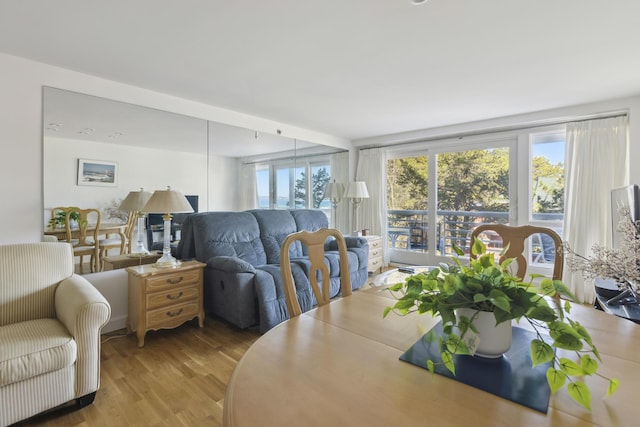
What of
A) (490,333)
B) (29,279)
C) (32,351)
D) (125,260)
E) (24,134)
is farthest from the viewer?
(125,260)

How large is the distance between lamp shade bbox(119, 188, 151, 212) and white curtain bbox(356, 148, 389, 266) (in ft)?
12.1

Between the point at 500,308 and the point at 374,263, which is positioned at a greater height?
the point at 500,308

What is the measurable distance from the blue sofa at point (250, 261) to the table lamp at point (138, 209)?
0.39 m

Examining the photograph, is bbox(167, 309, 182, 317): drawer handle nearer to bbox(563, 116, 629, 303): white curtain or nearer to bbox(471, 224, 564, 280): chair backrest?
bbox(471, 224, 564, 280): chair backrest

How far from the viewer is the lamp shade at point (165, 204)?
2.71 m

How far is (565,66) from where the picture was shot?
2.56 meters

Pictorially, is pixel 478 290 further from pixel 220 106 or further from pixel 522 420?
pixel 220 106

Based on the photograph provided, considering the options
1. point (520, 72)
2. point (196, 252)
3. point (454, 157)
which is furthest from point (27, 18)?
point (454, 157)

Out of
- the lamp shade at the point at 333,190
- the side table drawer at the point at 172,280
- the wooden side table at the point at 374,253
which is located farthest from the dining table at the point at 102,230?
the wooden side table at the point at 374,253

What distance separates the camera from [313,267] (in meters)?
1.48

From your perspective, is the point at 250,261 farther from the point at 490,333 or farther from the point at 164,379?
the point at 490,333

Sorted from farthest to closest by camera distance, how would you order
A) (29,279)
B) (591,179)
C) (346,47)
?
(591,179) → (346,47) → (29,279)

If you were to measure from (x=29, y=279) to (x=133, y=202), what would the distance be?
3.61 feet

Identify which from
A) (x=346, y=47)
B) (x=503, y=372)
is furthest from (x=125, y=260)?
(x=503, y=372)
